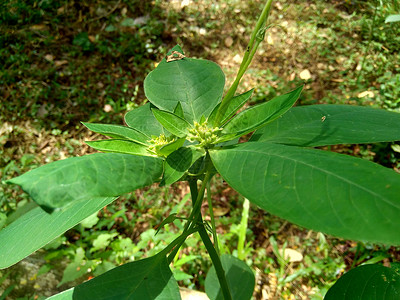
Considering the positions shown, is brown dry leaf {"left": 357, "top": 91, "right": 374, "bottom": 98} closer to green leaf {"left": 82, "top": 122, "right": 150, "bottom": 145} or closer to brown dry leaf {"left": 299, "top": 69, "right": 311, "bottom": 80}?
brown dry leaf {"left": 299, "top": 69, "right": 311, "bottom": 80}

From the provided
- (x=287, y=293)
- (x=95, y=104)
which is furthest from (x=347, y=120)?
(x=95, y=104)

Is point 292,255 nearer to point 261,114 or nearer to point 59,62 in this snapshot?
point 261,114

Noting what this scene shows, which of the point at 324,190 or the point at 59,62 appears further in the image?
the point at 59,62

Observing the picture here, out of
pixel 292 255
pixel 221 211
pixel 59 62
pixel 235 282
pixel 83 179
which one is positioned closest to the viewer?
pixel 83 179

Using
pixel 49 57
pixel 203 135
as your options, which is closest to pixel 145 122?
pixel 203 135

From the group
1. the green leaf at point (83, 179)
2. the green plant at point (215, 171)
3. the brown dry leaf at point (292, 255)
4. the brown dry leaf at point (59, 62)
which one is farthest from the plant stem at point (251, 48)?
the brown dry leaf at point (59, 62)

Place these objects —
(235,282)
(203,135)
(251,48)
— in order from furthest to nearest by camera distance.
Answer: (235,282) < (203,135) < (251,48)
